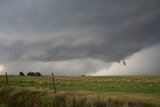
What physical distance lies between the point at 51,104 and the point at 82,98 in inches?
97.0

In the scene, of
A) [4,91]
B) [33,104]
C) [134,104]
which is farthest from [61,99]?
[4,91]

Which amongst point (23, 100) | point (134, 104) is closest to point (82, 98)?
point (134, 104)

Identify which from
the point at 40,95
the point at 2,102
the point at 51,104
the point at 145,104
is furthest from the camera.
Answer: the point at 2,102

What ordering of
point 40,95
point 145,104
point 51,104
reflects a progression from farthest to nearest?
point 40,95 < point 51,104 < point 145,104

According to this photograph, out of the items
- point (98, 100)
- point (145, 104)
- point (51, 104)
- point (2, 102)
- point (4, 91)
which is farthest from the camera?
point (4, 91)

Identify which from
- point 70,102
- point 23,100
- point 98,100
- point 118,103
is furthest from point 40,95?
point 118,103

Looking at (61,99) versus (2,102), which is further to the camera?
(2,102)

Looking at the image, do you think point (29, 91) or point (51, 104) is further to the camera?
point (29, 91)

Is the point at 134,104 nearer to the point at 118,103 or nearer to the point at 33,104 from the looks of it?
the point at 118,103

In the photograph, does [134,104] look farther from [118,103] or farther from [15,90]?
[15,90]

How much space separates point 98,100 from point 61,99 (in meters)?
3.48

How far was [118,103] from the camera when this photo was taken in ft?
61.5

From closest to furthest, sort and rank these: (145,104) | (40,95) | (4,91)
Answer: (145,104) < (40,95) < (4,91)

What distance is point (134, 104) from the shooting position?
18.1 meters
